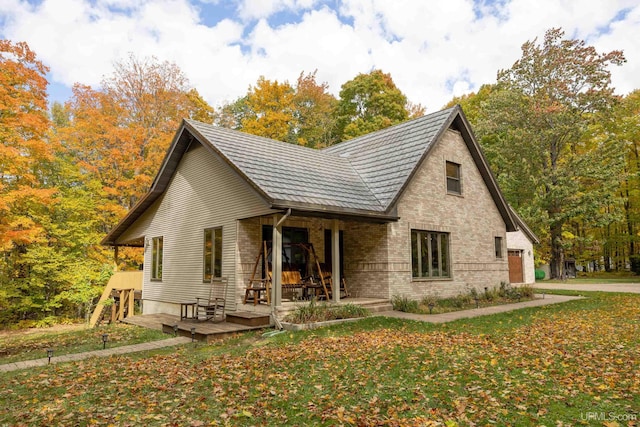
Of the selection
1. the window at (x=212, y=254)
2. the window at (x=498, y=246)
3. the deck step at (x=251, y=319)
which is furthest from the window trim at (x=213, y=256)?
the window at (x=498, y=246)

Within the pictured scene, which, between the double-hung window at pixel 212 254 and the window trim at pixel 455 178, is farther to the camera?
the window trim at pixel 455 178

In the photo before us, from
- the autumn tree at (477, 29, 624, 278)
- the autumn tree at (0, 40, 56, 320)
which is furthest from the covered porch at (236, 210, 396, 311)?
the autumn tree at (477, 29, 624, 278)

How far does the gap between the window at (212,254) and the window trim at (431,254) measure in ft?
19.5

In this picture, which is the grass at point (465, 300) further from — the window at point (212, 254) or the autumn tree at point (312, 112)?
the autumn tree at point (312, 112)

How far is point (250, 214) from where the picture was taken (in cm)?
1119

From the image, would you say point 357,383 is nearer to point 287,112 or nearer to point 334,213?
point 334,213

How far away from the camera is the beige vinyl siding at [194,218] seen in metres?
11.7

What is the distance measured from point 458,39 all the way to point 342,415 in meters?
13.2

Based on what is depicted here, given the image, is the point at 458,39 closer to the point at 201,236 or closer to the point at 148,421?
the point at 201,236

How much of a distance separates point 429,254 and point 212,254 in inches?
275

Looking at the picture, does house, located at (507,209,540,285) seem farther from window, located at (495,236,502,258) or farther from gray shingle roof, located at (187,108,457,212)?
gray shingle roof, located at (187,108,457,212)

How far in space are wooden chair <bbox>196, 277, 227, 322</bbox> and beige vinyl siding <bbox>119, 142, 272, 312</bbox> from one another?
289 mm

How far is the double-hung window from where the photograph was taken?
12.3m

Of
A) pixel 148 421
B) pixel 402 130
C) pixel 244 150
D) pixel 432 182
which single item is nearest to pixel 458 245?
pixel 432 182
